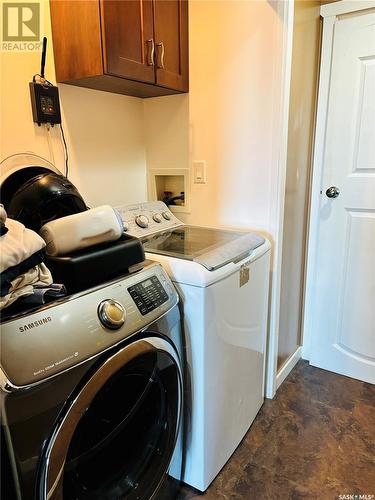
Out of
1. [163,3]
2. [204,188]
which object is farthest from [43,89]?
[204,188]

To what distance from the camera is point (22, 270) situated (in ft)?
2.61

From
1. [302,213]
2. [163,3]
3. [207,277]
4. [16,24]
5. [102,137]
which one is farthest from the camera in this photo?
[302,213]

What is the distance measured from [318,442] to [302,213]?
1160 mm

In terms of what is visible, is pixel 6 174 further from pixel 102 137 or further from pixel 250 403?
pixel 250 403

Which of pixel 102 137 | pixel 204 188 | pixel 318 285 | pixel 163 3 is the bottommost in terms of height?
pixel 318 285

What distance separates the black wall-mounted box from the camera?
137 centimetres

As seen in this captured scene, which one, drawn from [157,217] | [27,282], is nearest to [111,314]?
[27,282]

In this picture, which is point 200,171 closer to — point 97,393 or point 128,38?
point 128,38

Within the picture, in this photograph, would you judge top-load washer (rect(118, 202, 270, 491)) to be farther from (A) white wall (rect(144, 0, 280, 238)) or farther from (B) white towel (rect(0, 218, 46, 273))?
(B) white towel (rect(0, 218, 46, 273))

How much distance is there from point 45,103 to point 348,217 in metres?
1.58

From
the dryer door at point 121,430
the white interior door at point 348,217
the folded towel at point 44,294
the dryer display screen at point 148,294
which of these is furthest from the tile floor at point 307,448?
the folded towel at point 44,294

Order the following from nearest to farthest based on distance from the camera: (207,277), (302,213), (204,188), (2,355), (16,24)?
(2,355)
(207,277)
(16,24)
(204,188)
(302,213)

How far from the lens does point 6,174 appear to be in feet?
4.32

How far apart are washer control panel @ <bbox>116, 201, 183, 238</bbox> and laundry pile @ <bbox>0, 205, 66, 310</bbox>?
0.70m
